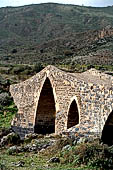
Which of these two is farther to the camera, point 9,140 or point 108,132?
point 9,140

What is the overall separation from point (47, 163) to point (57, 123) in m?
5.41

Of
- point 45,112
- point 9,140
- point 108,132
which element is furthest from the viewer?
point 45,112

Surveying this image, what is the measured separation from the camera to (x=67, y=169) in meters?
8.19

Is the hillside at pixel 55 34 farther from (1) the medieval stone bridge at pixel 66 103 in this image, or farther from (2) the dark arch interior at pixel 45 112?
(1) the medieval stone bridge at pixel 66 103

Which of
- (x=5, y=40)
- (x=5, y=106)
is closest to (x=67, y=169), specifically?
(x=5, y=106)

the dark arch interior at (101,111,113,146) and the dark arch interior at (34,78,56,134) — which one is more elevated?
the dark arch interior at (34,78,56,134)

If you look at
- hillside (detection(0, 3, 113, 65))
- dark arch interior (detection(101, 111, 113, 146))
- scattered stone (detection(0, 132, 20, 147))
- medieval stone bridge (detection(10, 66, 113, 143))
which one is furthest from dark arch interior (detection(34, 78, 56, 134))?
hillside (detection(0, 3, 113, 65))

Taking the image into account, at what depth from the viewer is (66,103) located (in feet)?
46.9

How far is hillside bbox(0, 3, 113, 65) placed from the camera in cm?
5419

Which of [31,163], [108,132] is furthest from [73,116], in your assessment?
[31,163]

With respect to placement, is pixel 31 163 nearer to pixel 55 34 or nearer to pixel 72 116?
pixel 72 116

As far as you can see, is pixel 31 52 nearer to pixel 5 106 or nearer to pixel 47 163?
pixel 5 106

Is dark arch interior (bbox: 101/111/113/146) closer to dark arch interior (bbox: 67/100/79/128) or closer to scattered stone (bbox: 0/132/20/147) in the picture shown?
dark arch interior (bbox: 67/100/79/128)

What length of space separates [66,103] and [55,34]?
258 feet
